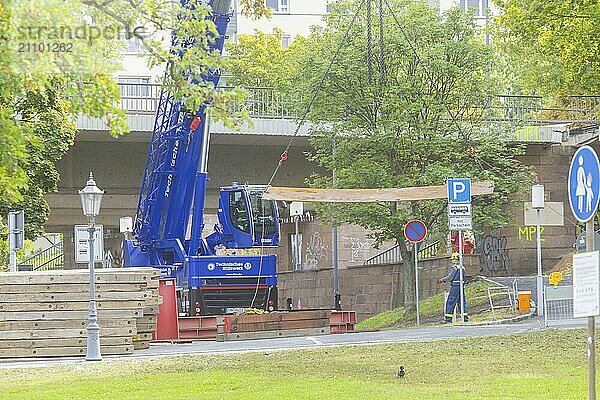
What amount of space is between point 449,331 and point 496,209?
28.6 feet

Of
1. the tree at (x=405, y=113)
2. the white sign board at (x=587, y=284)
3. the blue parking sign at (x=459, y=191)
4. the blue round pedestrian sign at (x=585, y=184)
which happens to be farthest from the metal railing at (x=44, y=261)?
the white sign board at (x=587, y=284)

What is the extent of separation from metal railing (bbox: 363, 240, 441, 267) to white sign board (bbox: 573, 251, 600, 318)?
96.7 feet

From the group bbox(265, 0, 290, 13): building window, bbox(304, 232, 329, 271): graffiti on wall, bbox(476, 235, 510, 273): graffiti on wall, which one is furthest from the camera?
bbox(265, 0, 290, 13): building window

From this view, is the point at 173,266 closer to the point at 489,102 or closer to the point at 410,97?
the point at 410,97

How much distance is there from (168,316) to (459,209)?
22.4 ft

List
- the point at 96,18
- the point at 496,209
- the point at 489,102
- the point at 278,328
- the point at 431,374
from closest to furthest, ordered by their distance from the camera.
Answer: the point at 96,18 < the point at 431,374 < the point at 278,328 < the point at 496,209 < the point at 489,102

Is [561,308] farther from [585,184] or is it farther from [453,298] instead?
[585,184]

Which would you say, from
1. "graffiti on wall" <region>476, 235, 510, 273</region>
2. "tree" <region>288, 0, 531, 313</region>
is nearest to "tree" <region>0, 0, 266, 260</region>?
"tree" <region>288, 0, 531, 313</region>

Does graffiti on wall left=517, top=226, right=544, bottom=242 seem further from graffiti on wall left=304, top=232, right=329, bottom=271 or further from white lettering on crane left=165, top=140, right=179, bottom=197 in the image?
white lettering on crane left=165, top=140, right=179, bottom=197

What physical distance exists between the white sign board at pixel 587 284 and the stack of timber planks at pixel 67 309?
13.8m

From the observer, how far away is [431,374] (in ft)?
54.2

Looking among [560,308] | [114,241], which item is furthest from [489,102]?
[114,241]

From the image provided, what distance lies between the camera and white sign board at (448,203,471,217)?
27.2m

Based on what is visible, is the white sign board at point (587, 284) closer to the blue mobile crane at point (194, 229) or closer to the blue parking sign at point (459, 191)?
the blue parking sign at point (459, 191)
